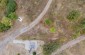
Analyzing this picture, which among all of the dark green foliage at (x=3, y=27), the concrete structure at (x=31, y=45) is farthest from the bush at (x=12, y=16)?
the concrete structure at (x=31, y=45)

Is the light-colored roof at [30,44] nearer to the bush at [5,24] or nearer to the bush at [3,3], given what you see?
the bush at [5,24]

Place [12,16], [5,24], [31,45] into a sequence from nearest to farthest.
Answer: [12,16] < [5,24] < [31,45]

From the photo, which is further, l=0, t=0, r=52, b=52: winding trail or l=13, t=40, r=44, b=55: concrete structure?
l=13, t=40, r=44, b=55: concrete structure

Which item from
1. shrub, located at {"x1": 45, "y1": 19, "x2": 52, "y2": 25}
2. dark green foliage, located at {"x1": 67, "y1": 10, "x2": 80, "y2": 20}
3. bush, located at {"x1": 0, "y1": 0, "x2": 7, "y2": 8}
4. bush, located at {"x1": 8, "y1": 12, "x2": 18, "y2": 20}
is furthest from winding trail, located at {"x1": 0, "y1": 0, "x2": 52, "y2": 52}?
bush, located at {"x1": 0, "y1": 0, "x2": 7, "y2": 8}

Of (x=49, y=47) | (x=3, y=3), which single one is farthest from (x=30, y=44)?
(x=3, y=3)

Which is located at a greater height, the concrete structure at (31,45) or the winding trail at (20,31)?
the winding trail at (20,31)

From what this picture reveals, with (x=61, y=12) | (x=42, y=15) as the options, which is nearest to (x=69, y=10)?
(x=61, y=12)

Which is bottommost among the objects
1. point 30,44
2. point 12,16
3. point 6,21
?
point 30,44

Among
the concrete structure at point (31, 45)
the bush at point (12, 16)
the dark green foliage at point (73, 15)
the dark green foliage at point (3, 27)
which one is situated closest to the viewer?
the dark green foliage at point (73, 15)

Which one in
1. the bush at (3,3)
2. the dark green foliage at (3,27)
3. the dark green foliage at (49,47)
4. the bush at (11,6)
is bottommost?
the dark green foliage at (49,47)

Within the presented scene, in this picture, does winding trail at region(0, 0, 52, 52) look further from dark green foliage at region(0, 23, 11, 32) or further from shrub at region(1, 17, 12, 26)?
shrub at region(1, 17, 12, 26)

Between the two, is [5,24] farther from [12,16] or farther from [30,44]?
[30,44]
